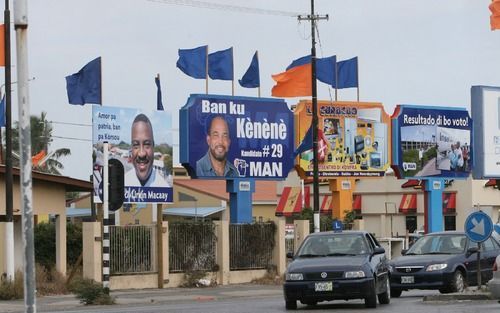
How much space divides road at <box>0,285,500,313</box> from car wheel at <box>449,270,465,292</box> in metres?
0.83

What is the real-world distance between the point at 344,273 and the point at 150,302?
358 inches

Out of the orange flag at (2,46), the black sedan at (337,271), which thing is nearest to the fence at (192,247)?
the orange flag at (2,46)

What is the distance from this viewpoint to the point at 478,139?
164 ft

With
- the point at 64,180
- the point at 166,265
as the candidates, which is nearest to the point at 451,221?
the point at 166,265

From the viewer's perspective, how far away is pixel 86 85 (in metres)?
37.3

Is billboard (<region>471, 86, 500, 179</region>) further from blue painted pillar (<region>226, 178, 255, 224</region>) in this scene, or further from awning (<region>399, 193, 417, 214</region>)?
awning (<region>399, 193, 417, 214</region>)

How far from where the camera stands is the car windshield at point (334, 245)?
889 inches

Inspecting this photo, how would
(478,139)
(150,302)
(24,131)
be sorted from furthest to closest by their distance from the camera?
(478,139) → (150,302) → (24,131)

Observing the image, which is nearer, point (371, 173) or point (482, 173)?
point (371, 173)

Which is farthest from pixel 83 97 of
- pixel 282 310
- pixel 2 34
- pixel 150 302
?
pixel 282 310

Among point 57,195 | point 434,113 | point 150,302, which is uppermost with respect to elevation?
point 434,113

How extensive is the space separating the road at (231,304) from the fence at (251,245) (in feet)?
5.37

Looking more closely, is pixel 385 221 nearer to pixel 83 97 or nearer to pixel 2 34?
pixel 83 97

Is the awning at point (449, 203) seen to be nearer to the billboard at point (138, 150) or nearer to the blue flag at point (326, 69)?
the blue flag at point (326, 69)
